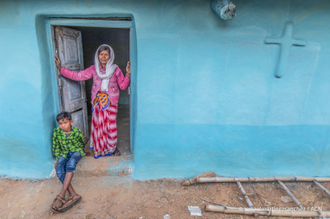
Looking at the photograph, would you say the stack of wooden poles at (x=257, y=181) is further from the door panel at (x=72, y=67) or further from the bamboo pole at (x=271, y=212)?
the door panel at (x=72, y=67)

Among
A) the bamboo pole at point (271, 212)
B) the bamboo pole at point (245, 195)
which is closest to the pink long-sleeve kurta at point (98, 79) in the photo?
the bamboo pole at point (271, 212)

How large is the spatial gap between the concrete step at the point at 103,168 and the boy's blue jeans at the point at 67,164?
283 mm

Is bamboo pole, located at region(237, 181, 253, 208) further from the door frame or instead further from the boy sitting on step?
the boy sitting on step

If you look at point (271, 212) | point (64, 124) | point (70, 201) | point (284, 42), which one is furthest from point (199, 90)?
point (70, 201)

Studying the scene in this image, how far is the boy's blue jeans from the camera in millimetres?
2773

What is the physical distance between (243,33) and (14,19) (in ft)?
10.5

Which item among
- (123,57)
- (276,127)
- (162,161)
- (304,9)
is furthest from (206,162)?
(123,57)

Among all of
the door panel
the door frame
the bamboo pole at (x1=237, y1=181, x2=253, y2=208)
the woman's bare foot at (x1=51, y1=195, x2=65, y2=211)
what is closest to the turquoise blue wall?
the door frame

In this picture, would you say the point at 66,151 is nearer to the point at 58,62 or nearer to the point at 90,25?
the point at 58,62

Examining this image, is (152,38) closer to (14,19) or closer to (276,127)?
(14,19)

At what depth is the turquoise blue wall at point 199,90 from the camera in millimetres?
2764

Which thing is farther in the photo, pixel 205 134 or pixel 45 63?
pixel 205 134

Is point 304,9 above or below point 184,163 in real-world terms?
above

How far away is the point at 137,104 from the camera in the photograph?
2.99m
